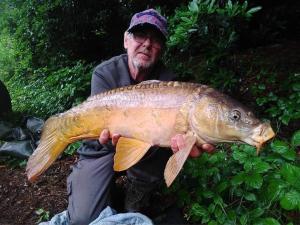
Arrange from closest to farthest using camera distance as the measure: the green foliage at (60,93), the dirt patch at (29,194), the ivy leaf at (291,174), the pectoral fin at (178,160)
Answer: the pectoral fin at (178,160), the ivy leaf at (291,174), the dirt patch at (29,194), the green foliage at (60,93)

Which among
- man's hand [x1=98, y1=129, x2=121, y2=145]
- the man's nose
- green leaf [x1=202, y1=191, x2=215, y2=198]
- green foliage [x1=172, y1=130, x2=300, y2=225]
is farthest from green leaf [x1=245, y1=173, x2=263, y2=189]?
the man's nose

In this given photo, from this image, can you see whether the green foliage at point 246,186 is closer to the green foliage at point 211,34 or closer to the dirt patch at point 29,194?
the dirt patch at point 29,194

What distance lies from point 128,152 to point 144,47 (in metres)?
1.02

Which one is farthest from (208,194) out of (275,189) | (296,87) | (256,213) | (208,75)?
(208,75)

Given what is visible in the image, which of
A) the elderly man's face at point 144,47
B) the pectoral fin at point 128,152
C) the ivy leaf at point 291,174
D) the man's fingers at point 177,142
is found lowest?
the ivy leaf at point 291,174

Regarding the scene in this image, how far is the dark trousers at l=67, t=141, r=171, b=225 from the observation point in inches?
130

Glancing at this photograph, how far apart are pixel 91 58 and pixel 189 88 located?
6711 mm

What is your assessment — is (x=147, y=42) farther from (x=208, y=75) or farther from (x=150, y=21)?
(x=208, y=75)

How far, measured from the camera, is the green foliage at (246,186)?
266 cm

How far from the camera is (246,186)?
9.82ft

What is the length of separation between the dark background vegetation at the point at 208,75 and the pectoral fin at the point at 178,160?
1.95ft

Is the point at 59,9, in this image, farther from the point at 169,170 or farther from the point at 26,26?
the point at 169,170

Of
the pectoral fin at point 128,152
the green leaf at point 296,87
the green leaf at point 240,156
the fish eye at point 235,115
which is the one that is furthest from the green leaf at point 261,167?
the green leaf at point 296,87

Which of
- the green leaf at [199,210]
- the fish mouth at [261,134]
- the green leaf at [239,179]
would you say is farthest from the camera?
the green leaf at [199,210]
